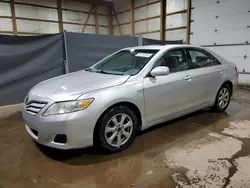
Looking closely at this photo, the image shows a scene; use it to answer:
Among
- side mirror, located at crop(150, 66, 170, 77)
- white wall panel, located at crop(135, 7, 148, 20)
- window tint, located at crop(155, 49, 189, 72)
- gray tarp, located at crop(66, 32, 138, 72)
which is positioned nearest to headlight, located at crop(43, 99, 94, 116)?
side mirror, located at crop(150, 66, 170, 77)

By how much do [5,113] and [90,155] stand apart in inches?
105

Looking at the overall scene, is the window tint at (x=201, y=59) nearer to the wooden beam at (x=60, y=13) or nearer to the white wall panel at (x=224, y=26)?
the white wall panel at (x=224, y=26)

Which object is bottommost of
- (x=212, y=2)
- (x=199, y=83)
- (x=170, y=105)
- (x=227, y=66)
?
(x=170, y=105)

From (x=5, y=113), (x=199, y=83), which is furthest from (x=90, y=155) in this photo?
(x=5, y=113)

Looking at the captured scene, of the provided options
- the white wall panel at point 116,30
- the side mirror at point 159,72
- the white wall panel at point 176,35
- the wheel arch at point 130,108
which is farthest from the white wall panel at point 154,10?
the wheel arch at point 130,108

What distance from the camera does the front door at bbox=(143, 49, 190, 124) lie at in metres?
2.60

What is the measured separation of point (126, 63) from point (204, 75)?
4.36 ft

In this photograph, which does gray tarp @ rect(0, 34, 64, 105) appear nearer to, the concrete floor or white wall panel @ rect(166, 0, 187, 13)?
the concrete floor

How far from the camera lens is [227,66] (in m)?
3.77

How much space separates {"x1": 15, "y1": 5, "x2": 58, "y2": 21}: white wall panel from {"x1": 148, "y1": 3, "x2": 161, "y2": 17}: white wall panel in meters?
5.54

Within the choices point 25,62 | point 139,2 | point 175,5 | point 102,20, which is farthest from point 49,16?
point 25,62

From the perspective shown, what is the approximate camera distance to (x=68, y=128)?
2.04 metres

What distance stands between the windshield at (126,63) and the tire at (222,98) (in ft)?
5.51

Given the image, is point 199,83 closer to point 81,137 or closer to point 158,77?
point 158,77
